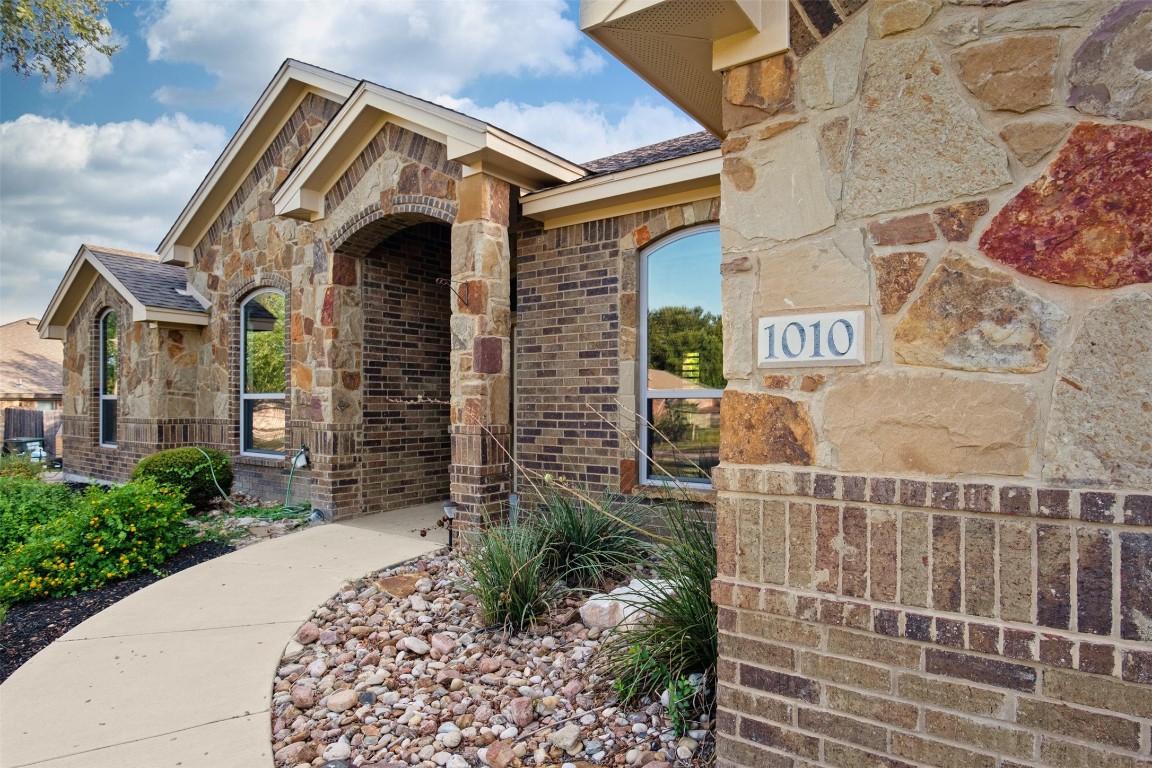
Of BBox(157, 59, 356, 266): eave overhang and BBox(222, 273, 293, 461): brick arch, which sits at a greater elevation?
BBox(157, 59, 356, 266): eave overhang

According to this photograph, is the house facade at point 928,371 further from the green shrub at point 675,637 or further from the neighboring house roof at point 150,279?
the neighboring house roof at point 150,279

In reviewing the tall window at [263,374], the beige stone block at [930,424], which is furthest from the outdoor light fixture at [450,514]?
the beige stone block at [930,424]

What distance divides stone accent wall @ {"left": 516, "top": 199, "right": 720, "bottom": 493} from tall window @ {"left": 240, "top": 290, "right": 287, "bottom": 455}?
3.98 m

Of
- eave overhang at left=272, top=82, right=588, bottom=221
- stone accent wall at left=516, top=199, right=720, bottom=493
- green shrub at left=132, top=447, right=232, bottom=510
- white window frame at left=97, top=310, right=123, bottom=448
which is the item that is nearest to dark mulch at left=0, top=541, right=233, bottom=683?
green shrub at left=132, top=447, right=232, bottom=510

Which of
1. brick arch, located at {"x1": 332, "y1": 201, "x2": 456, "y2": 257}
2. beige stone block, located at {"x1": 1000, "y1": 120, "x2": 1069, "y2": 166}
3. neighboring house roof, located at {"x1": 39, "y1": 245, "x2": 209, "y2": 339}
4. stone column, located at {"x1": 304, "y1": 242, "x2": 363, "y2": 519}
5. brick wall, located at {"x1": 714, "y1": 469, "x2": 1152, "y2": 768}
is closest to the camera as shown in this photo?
brick wall, located at {"x1": 714, "y1": 469, "x2": 1152, "y2": 768}

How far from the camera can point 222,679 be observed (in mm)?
3826

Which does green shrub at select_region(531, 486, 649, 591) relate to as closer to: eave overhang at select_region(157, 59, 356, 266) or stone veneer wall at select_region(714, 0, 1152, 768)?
stone veneer wall at select_region(714, 0, 1152, 768)

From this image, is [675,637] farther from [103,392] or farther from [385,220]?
[103,392]

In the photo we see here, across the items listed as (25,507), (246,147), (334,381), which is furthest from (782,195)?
(246,147)

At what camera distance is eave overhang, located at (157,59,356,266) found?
8734mm

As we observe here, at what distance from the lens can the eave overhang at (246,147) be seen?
873 centimetres

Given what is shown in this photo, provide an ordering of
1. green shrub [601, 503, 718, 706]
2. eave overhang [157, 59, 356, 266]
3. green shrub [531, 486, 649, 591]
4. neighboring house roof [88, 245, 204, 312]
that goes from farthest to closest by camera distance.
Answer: neighboring house roof [88, 245, 204, 312], eave overhang [157, 59, 356, 266], green shrub [531, 486, 649, 591], green shrub [601, 503, 718, 706]

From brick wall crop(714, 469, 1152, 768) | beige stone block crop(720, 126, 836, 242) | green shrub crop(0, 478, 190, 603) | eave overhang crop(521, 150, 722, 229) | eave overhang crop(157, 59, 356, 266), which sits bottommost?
green shrub crop(0, 478, 190, 603)

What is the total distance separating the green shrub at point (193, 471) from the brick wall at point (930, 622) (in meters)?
8.48
